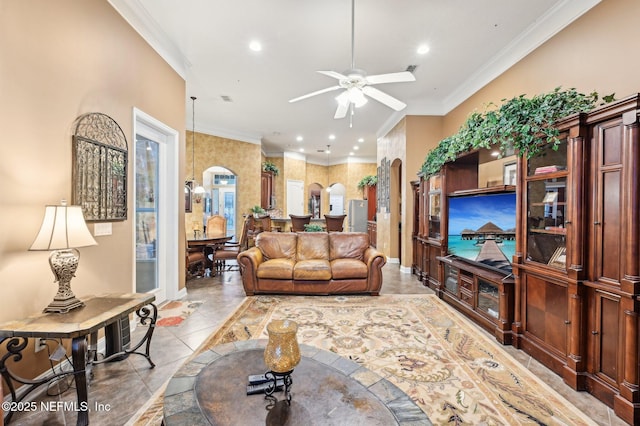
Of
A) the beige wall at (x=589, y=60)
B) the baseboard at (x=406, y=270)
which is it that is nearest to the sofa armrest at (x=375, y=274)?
the baseboard at (x=406, y=270)

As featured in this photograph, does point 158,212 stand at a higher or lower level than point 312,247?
higher

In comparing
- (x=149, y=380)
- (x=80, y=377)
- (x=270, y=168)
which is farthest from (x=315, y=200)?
(x=80, y=377)

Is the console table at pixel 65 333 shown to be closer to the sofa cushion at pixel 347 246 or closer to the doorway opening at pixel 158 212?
the doorway opening at pixel 158 212

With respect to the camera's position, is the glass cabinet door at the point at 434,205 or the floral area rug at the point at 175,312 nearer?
the floral area rug at the point at 175,312

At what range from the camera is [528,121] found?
8.41 feet

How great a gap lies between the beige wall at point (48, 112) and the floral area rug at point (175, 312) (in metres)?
0.63

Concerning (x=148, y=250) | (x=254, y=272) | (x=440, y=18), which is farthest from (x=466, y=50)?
(x=148, y=250)

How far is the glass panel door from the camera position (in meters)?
3.62

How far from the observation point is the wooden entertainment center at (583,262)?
1851 millimetres

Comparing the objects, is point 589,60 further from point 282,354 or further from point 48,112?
→ point 48,112

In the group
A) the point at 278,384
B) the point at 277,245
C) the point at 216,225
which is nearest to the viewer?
the point at 278,384

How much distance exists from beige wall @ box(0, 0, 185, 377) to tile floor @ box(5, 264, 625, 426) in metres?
0.65

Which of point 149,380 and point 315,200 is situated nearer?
point 149,380

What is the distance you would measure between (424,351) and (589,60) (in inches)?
129
